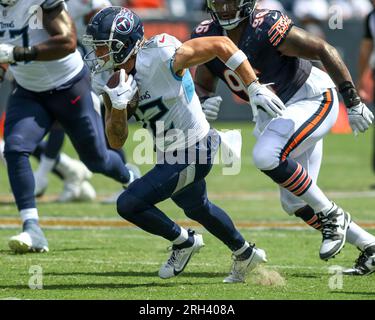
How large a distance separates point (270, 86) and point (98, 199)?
4549 millimetres

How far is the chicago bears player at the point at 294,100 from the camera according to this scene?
569cm

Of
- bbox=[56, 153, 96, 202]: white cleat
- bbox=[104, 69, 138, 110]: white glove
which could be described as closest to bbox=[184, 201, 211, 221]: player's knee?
bbox=[104, 69, 138, 110]: white glove

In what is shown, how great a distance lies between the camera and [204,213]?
5.81 meters

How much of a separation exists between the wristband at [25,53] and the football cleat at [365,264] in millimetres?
2463

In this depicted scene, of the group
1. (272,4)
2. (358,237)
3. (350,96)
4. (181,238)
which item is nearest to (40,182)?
(181,238)

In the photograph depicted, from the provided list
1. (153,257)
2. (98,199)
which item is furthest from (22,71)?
(98,199)

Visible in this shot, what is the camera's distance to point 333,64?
5.80 m

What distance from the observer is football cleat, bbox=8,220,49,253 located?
6.71 metres

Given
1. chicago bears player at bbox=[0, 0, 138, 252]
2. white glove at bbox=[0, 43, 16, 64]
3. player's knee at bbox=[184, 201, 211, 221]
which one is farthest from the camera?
chicago bears player at bbox=[0, 0, 138, 252]

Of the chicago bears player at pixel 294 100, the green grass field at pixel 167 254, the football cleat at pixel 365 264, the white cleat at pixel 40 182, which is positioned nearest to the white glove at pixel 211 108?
the chicago bears player at pixel 294 100

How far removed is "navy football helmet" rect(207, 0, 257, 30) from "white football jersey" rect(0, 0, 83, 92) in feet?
4.39

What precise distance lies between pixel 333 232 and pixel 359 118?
658mm

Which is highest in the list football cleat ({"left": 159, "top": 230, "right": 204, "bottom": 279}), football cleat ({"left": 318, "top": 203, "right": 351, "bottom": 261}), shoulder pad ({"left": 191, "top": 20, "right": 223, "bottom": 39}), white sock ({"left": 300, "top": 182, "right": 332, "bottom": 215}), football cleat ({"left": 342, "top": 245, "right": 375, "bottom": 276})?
shoulder pad ({"left": 191, "top": 20, "right": 223, "bottom": 39})

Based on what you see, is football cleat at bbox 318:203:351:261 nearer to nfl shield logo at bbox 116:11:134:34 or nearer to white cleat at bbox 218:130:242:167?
white cleat at bbox 218:130:242:167
